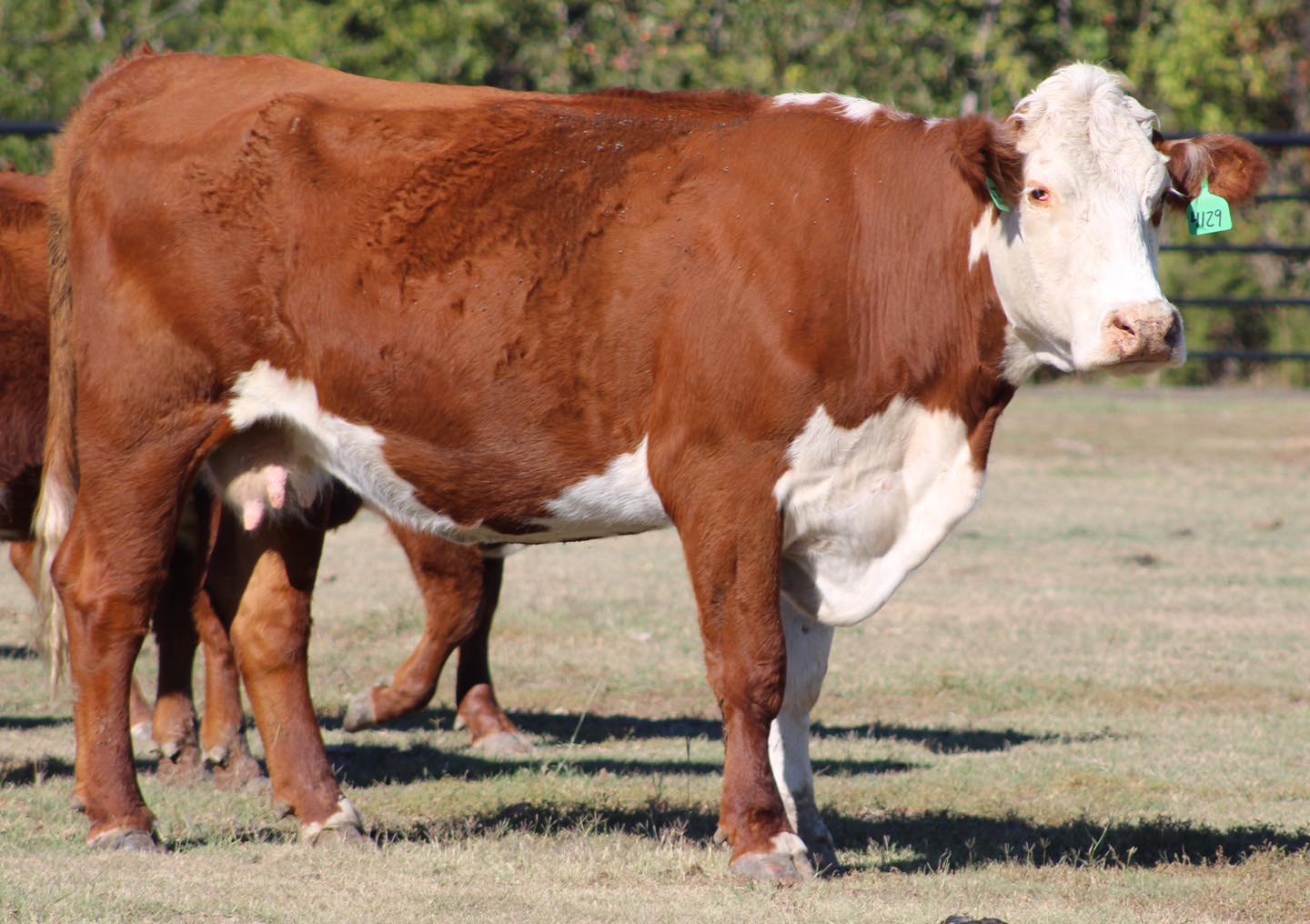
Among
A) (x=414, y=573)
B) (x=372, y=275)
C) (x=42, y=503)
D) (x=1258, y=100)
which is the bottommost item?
(x=414, y=573)

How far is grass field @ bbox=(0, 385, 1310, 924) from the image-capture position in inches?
189

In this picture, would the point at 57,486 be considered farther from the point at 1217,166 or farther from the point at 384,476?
the point at 1217,166

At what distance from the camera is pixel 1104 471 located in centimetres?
1479

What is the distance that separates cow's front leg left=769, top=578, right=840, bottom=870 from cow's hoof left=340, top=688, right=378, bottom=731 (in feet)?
6.74

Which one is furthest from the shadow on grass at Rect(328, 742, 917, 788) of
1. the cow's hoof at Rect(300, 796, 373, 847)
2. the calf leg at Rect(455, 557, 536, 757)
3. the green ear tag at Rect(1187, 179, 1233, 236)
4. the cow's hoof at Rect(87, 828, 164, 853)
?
the green ear tag at Rect(1187, 179, 1233, 236)

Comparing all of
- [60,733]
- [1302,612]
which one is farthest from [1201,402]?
[60,733]

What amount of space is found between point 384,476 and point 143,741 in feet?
7.63

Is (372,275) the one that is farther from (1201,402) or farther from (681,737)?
(1201,402)

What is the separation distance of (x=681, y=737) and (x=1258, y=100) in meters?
16.9

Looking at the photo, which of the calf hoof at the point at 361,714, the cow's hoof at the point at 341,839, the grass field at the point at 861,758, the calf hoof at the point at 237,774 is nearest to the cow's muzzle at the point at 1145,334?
the grass field at the point at 861,758

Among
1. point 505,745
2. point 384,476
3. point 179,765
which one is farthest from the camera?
point 505,745

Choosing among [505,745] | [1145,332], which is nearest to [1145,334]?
[1145,332]

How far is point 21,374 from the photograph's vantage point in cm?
662

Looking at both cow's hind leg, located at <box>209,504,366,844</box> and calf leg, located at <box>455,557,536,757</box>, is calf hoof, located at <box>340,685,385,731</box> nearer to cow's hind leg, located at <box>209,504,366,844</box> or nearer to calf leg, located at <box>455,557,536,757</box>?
calf leg, located at <box>455,557,536,757</box>
